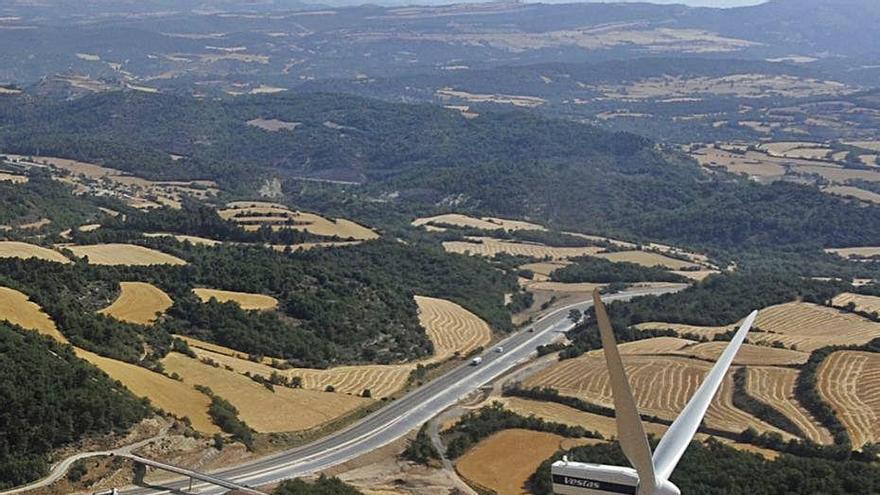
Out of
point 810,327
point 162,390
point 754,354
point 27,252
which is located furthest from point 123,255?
point 810,327

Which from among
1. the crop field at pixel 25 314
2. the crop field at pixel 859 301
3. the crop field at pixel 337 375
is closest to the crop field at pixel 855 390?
the crop field at pixel 859 301

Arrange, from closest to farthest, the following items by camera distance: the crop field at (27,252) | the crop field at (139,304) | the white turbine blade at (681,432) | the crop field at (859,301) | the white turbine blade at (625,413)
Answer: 1. the white turbine blade at (625,413)
2. the white turbine blade at (681,432)
3. the crop field at (139,304)
4. the crop field at (27,252)
5. the crop field at (859,301)

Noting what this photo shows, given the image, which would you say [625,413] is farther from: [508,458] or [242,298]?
[242,298]

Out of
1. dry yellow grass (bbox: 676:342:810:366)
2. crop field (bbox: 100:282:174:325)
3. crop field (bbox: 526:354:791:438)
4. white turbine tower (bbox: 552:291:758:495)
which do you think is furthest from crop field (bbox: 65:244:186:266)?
white turbine tower (bbox: 552:291:758:495)

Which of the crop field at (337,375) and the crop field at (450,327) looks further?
the crop field at (450,327)

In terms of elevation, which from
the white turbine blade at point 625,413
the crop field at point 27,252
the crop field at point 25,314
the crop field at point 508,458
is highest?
the white turbine blade at point 625,413

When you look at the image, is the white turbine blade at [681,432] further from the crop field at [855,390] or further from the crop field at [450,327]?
the crop field at [450,327]

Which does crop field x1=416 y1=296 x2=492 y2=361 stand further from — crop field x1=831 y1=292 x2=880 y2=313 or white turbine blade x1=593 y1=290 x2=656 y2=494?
white turbine blade x1=593 y1=290 x2=656 y2=494

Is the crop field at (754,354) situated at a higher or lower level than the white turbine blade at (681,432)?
lower
